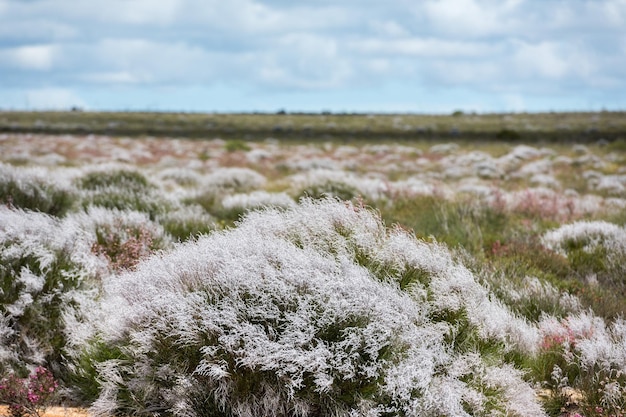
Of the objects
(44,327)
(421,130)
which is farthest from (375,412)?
(421,130)

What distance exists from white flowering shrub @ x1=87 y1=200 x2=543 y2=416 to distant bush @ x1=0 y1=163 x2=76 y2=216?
16.9ft

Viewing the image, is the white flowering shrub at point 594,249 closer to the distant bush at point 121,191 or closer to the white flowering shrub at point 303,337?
the white flowering shrub at point 303,337

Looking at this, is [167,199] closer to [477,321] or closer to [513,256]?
[513,256]

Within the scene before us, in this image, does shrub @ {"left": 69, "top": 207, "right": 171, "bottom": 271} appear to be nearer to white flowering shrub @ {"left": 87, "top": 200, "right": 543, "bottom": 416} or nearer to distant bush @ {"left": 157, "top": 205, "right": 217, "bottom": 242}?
distant bush @ {"left": 157, "top": 205, "right": 217, "bottom": 242}

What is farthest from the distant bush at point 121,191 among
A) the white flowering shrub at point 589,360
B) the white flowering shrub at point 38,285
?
the white flowering shrub at point 589,360

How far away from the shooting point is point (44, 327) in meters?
5.59

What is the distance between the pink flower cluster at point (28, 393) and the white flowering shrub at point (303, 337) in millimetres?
414

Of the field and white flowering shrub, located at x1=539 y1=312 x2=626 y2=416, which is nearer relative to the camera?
the field

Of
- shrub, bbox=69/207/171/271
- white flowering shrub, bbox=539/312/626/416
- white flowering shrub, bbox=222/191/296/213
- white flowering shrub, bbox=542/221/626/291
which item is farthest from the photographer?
white flowering shrub, bbox=222/191/296/213

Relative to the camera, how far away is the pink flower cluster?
4668 mm

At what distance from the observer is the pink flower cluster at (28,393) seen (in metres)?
4.67

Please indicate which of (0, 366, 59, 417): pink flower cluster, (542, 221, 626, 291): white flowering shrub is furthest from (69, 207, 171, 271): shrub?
(542, 221, 626, 291): white flowering shrub

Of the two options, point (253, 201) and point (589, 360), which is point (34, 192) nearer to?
point (253, 201)

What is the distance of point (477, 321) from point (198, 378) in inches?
84.5
